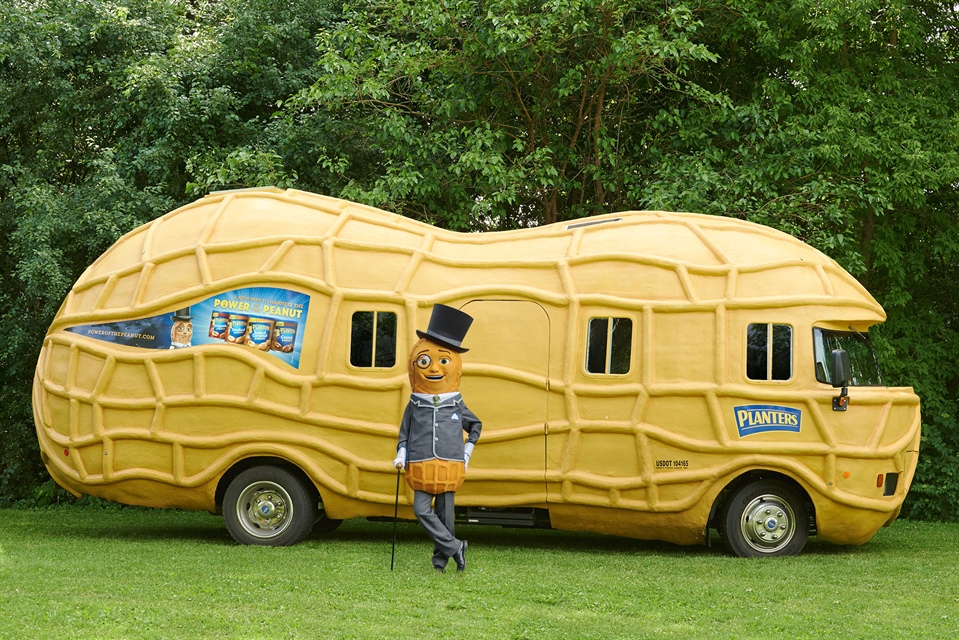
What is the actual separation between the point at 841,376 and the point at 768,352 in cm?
66

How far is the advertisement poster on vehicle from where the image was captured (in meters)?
9.84

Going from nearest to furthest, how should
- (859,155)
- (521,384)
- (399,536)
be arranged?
(521,384)
(399,536)
(859,155)

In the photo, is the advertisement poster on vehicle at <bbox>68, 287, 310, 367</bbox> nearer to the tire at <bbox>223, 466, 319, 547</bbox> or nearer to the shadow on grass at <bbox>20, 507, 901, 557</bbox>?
the tire at <bbox>223, 466, 319, 547</bbox>

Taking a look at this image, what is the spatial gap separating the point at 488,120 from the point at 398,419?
559 cm

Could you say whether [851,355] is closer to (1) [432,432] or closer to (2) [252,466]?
(1) [432,432]

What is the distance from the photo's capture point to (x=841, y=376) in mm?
9430

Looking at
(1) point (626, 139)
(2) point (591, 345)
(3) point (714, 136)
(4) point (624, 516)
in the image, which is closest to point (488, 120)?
(1) point (626, 139)

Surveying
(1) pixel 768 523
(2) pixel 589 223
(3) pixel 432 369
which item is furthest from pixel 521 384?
(1) pixel 768 523

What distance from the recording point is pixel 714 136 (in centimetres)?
1374

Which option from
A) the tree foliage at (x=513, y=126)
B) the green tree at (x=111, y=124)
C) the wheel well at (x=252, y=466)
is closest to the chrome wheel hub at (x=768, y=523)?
the tree foliage at (x=513, y=126)

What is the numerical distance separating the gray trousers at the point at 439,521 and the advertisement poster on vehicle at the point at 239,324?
82.7 inches

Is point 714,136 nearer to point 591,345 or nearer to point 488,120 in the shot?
point 488,120

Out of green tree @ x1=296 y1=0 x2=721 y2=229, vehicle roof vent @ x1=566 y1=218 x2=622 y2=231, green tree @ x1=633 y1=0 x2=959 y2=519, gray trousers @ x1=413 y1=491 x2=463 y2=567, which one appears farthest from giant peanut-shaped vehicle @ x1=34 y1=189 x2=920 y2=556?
green tree @ x1=296 y1=0 x2=721 y2=229

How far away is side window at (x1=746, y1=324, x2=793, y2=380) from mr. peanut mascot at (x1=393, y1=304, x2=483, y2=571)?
2674 mm
